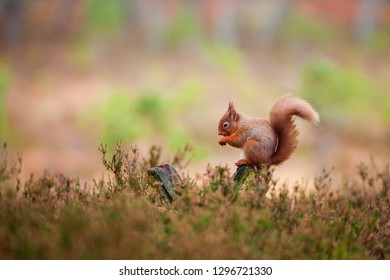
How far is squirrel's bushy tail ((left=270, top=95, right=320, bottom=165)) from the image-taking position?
152 inches

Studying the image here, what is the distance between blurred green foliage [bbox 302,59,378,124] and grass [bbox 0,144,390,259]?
8.36 metres

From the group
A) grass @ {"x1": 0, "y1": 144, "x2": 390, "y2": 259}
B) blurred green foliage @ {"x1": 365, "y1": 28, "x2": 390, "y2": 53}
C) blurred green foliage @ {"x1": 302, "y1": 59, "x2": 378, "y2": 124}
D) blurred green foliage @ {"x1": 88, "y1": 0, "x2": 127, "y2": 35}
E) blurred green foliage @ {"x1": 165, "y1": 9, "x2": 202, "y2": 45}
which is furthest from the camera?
blurred green foliage @ {"x1": 165, "y1": 9, "x2": 202, "y2": 45}

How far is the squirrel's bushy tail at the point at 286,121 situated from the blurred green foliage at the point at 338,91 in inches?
335

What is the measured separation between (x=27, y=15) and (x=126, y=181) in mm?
12600

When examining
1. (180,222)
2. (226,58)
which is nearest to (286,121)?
(180,222)

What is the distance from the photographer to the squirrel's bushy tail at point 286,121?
387cm

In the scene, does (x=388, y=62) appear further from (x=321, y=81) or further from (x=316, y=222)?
(x=316, y=222)

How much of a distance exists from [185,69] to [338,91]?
4.35 m

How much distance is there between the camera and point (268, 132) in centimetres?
389

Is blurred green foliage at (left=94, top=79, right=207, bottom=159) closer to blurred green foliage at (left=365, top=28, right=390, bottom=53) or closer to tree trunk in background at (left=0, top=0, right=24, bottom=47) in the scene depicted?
Answer: tree trunk in background at (left=0, top=0, right=24, bottom=47)

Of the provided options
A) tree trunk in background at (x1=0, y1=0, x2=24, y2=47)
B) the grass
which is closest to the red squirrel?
the grass

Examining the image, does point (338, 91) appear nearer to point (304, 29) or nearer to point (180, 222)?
point (304, 29)

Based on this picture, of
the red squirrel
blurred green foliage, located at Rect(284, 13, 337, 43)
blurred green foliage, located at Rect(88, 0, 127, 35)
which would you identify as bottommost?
the red squirrel

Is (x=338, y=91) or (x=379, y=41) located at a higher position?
(x=379, y=41)
